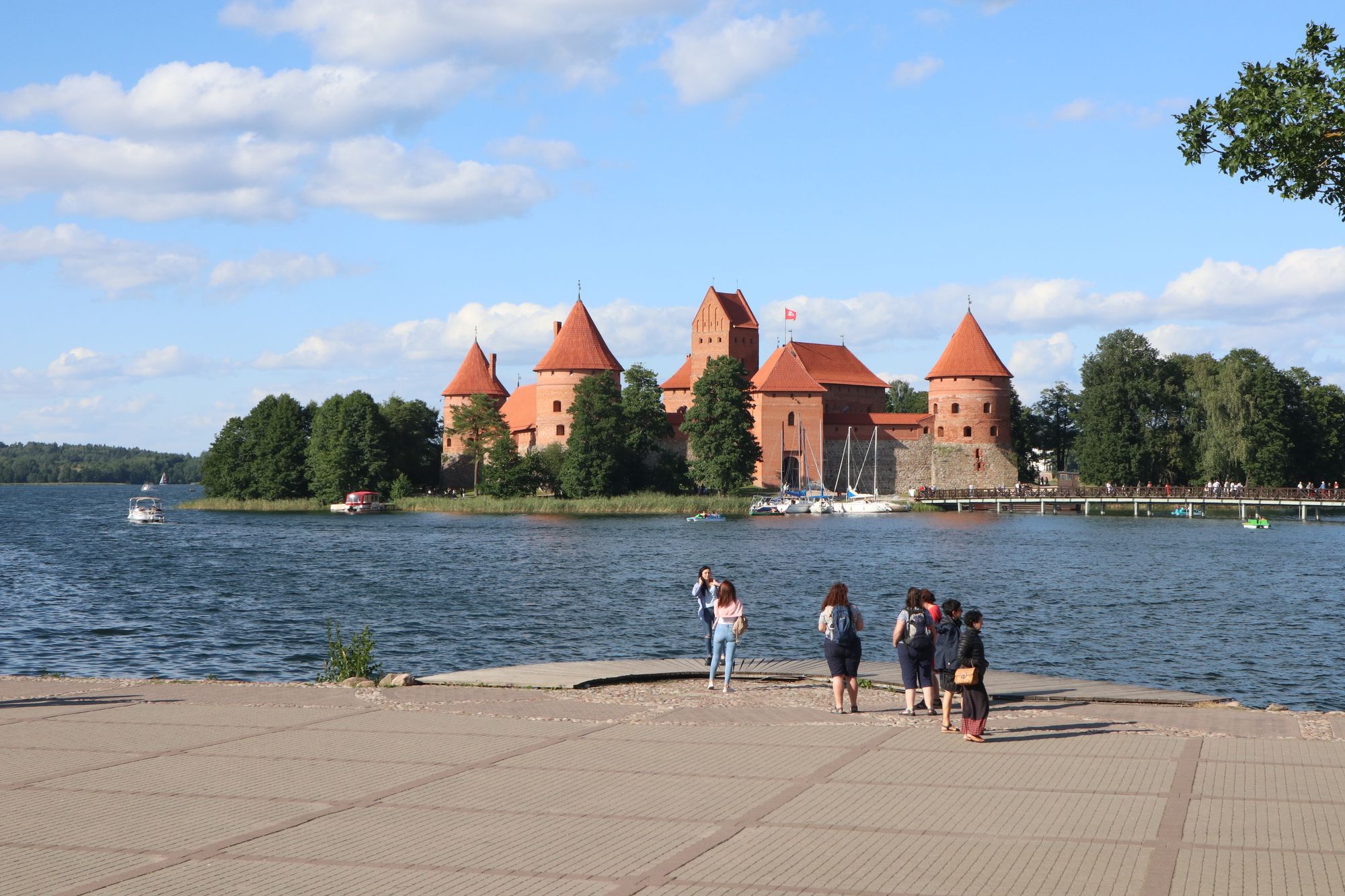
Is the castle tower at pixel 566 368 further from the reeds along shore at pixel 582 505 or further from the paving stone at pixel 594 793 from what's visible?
the paving stone at pixel 594 793

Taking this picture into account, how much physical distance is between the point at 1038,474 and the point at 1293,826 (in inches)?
3345

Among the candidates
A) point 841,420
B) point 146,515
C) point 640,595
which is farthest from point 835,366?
point 640,595

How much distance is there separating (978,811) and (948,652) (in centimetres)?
273

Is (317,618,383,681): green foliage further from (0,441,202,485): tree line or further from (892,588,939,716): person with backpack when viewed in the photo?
(0,441,202,485): tree line

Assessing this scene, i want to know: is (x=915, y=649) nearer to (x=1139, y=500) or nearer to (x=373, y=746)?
(x=373, y=746)

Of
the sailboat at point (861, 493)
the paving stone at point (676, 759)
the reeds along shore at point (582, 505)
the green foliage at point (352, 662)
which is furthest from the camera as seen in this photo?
the sailboat at point (861, 493)

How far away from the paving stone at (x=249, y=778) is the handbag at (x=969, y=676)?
11.5ft

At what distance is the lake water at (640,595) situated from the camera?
18.5 m

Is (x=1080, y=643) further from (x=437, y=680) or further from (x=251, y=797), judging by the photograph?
(x=251, y=797)

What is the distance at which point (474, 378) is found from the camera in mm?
82812

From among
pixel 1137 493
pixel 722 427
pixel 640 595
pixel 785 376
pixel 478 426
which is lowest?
pixel 640 595

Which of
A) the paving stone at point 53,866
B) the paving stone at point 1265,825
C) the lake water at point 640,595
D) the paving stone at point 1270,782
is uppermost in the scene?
the paving stone at point 1265,825

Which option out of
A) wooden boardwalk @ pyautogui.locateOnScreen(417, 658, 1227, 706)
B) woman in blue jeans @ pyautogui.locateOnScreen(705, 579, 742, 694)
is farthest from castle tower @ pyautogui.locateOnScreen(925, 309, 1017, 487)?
woman in blue jeans @ pyautogui.locateOnScreen(705, 579, 742, 694)

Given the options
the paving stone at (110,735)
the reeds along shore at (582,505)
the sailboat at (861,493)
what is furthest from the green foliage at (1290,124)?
the sailboat at (861,493)
